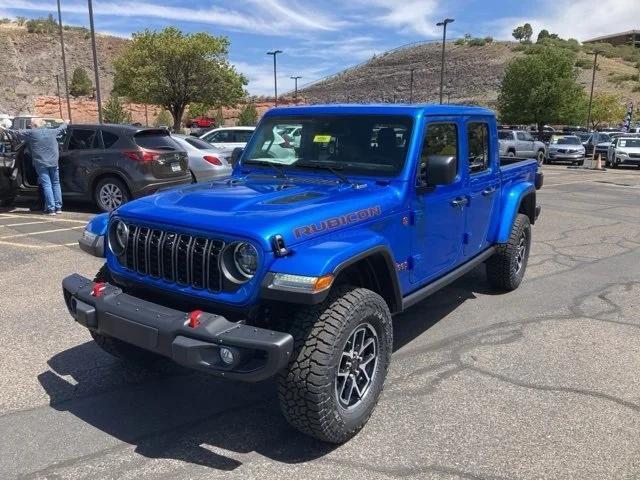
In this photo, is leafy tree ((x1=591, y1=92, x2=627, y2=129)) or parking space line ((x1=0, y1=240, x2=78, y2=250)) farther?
leafy tree ((x1=591, y1=92, x2=627, y2=129))

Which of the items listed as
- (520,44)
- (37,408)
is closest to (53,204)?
(37,408)

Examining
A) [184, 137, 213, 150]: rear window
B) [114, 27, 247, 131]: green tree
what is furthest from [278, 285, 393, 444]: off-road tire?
[114, 27, 247, 131]: green tree

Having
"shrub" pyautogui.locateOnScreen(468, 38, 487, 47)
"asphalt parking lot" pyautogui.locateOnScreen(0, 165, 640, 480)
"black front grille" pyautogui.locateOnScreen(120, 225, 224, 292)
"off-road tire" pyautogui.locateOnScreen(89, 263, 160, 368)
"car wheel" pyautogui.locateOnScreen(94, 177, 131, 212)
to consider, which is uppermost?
"shrub" pyautogui.locateOnScreen(468, 38, 487, 47)

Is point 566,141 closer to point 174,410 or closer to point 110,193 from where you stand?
point 110,193

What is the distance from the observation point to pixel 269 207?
10.5 ft

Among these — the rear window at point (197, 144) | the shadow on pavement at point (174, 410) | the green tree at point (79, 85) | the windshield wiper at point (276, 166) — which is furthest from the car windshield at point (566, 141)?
the green tree at point (79, 85)

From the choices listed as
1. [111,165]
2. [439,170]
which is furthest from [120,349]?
[111,165]

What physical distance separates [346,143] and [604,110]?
6515cm

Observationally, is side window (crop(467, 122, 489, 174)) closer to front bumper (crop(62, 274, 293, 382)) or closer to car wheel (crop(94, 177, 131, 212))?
front bumper (crop(62, 274, 293, 382))

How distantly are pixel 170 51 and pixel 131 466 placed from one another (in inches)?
1422

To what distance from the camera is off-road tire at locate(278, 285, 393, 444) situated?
9.21ft

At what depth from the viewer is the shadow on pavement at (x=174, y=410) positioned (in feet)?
10.0

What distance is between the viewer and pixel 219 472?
112 inches

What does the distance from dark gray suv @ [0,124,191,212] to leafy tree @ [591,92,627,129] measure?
58526mm
